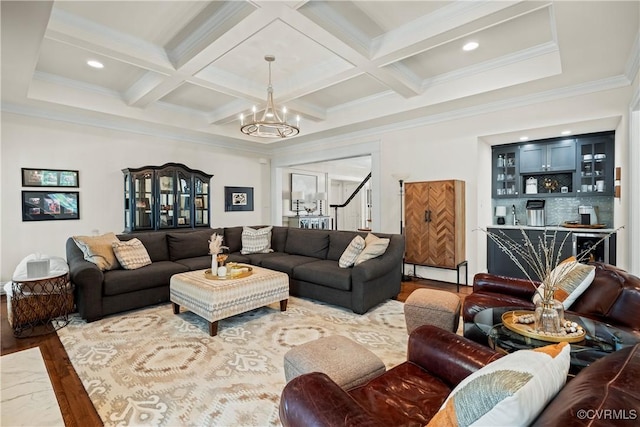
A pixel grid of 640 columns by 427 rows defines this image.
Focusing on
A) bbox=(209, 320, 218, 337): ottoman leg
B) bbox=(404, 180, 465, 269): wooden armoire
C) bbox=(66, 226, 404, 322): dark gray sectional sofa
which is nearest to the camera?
bbox=(209, 320, 218, 337): ottoman leg

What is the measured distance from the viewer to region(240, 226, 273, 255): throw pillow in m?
5.19

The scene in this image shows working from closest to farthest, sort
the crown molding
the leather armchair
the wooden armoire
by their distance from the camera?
1. the leather armchair
2. the crown molding
3. the wooden armoire

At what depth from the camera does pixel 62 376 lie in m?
2.34

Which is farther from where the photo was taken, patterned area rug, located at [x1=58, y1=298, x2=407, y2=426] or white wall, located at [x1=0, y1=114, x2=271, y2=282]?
white wall, located at [x1=0, y1=114, x2=271, y2=282]

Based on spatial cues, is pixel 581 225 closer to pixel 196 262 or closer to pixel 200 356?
pixel 200 356

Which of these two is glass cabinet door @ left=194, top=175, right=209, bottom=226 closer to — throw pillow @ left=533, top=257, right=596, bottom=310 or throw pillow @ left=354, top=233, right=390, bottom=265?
throw pillow @ left=354, top=233, right=390, bottom=265

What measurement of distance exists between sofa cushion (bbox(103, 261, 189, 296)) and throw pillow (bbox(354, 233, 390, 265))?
2.36 m

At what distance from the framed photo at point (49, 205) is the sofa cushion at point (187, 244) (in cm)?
179

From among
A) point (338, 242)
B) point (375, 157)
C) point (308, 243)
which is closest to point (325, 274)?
point (338, 242)

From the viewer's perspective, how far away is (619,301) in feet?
6.67

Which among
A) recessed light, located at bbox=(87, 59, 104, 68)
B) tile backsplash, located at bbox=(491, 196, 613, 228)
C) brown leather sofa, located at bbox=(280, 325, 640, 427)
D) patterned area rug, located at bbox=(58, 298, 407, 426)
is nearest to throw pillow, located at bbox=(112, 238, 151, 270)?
patterned area rug, located at bbox=(58, 298, 407, 426)

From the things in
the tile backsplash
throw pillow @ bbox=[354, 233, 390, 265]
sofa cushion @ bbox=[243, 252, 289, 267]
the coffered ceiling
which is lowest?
sofa cushion @ bbox=[243, 252, 289, 267]

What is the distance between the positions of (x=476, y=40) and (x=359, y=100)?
2214 millimetres

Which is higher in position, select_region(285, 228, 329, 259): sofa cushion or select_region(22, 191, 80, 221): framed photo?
select_region(22, 191, 80, 221): framed photo
